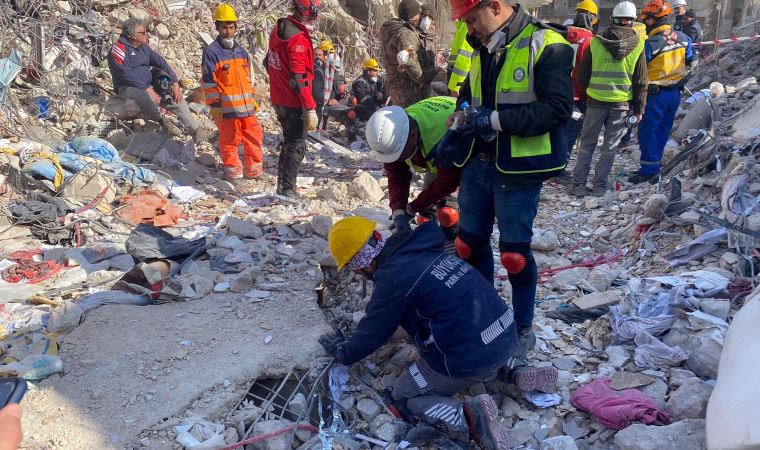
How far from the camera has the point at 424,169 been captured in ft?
11.1

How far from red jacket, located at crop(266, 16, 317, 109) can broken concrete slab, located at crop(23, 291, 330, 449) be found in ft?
8.59

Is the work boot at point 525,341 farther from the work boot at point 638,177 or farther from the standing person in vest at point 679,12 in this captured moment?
the standing person in vest at point 679,12

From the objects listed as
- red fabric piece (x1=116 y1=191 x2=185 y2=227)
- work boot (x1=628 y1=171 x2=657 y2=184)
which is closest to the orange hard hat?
work boot (x1=628 y1=171 x2=657 y2=184)

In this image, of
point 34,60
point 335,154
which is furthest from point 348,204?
point 34,60

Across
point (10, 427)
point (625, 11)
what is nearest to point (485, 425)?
point (10, 427)

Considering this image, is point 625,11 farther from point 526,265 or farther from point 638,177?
point 526,265

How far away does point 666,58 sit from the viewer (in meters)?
5.82

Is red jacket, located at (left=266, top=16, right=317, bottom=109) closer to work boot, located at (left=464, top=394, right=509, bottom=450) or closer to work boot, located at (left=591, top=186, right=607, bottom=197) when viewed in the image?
work boot, located at (left=591, top=186, right=607, bottom=197)

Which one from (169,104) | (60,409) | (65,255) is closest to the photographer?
(60,409)

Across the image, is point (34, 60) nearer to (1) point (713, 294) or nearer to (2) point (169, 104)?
(2) point (169, 104)

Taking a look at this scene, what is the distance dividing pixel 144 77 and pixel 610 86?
5.57 meters

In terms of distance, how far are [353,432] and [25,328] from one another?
2208 mm

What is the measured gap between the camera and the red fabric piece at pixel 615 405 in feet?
7.90

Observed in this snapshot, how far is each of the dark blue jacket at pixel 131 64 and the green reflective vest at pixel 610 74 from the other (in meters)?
5.20
